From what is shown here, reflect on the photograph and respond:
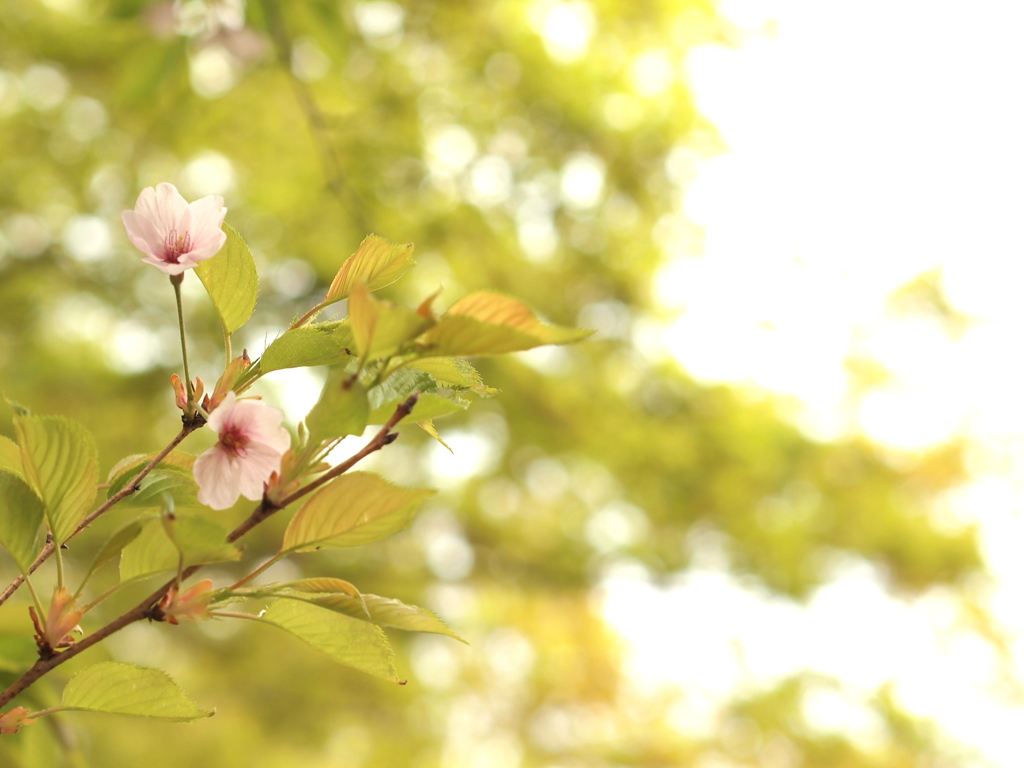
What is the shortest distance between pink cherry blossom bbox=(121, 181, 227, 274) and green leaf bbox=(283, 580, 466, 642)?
0.12 metres

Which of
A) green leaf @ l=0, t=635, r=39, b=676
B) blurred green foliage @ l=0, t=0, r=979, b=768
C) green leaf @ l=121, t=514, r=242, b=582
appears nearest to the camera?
green leaf @ l=121, t=514, r=242, b=582

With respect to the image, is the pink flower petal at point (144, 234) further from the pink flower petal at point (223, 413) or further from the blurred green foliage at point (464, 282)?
the blurred green foliage at point (464, 282)

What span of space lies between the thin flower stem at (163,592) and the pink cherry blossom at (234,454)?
20 millimetres

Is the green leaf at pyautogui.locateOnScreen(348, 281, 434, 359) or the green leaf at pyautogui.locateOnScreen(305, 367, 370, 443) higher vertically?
the green leaf at pyautogui.locateOnScreen(348, 281, 434, 359)

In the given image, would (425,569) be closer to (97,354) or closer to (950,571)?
(97,354)

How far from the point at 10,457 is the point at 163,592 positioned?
8cm

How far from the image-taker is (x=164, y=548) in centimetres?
25

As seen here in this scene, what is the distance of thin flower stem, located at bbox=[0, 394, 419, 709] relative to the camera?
21cm

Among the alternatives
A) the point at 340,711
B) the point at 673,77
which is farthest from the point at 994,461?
the point at 340,711

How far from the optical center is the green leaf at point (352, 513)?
0.80 feet

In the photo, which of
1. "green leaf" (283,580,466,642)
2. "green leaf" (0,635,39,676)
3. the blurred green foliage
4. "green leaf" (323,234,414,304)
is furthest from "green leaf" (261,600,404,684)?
the blurred green foliage

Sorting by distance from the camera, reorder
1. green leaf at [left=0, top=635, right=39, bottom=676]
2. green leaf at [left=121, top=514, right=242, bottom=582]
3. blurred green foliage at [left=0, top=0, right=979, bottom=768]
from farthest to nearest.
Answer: blurred green foliage at [left=0, top=0, right=979, bottom=768]
green leaf at [left=0, top=635, right=39, bottom=676]
green leaf at [left=121, top=514, right=242, bottom=582]

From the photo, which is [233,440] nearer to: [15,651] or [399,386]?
[399,386]

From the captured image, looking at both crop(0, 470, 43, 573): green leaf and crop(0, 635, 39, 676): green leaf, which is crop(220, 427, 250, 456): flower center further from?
crop(0, 635, 39, 676): green leaf
